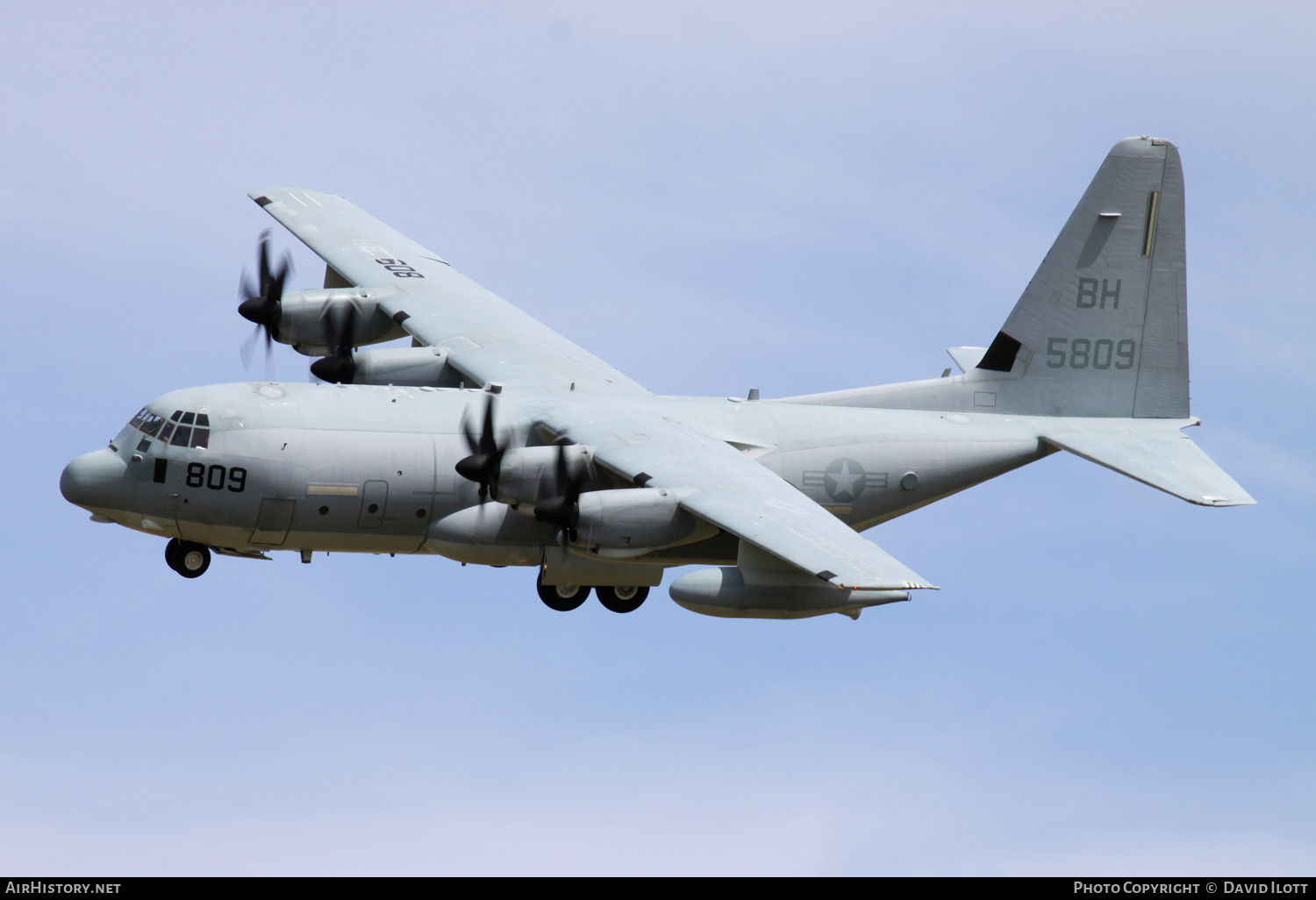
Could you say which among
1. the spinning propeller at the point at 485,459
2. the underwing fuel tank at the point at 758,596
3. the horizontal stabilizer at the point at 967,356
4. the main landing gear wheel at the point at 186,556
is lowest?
the underwing fuel tank at the point at 758,596

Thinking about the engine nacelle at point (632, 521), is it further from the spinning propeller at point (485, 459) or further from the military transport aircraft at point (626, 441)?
the spinning propeller at point (485, 459)

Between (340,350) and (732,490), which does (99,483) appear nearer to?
(340,350)

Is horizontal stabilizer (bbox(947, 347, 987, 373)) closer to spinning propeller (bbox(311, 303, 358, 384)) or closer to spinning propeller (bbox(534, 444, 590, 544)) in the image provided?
spinning propeller (bbox(534, 444, 590, 544))

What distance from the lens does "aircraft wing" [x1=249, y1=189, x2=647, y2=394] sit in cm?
3459

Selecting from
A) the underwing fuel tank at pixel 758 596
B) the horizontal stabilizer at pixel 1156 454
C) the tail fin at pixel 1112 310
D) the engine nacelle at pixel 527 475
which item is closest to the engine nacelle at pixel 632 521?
the engine nacelle at pixel 527 475

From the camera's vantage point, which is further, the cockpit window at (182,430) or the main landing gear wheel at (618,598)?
the main landing gear wheel at (618,598)

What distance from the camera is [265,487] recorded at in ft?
99.8

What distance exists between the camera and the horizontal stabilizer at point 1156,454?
107 feet

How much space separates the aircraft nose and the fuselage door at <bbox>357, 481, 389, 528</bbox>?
3.85 m

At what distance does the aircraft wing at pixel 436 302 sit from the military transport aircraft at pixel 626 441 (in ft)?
0.32

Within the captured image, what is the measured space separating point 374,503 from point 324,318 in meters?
6.94

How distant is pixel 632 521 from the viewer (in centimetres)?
2855

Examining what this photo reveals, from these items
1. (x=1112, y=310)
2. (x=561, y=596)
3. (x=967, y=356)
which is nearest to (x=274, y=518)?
(x=561, y=596)

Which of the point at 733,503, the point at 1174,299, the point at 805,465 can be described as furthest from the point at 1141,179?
the point at 733,503
